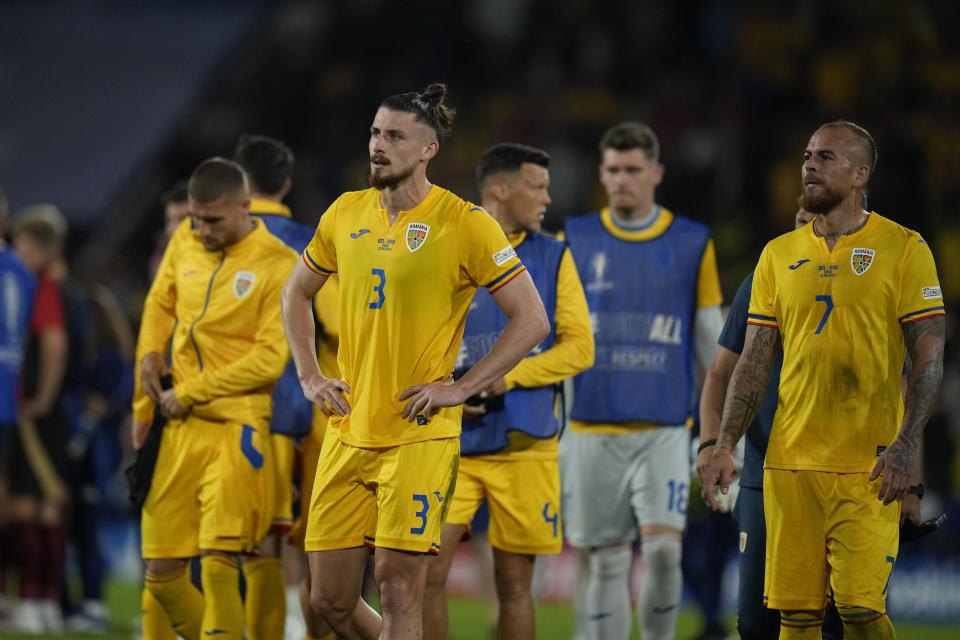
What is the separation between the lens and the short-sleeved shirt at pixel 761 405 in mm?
6066

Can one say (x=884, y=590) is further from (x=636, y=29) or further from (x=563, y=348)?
(x=636, y=29)

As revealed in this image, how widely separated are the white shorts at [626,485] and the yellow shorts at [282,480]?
1765 mm

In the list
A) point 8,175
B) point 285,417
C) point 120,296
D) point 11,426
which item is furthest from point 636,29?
point 285,417

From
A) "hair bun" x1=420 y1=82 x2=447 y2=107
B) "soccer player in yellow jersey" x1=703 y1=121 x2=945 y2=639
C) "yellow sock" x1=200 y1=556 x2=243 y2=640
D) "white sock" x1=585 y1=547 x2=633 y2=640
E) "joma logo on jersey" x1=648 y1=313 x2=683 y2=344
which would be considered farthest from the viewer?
"joma logo on jersey" x1=648 y1=313 x2=683 y2=344

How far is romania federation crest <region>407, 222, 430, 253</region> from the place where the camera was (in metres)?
5.68

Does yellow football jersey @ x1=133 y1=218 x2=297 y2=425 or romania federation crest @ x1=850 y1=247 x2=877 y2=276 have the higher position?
romania federation crest @ x1=850 y1=247 x2=877 y2=276

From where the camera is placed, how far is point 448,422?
226 inches

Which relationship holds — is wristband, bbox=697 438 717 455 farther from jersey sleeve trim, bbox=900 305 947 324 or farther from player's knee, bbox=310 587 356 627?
player's knee, bbox=310 587 356 627

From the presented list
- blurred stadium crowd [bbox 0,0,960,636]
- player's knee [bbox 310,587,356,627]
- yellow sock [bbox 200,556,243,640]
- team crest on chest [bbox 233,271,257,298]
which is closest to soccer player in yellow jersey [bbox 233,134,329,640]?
yellow sock [bbox 200,556,243,640]

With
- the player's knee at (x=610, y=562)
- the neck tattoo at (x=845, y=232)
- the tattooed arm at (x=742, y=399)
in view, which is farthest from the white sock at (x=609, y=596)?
the neck tattoo at (x=845, y=232)

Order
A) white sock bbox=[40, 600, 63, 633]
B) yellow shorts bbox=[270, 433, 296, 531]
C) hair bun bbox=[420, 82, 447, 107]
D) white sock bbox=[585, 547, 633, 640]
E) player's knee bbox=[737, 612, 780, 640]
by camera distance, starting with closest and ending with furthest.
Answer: hair bun bbox=[420, 82, 447, 107]
player's knee bbox=[737, 612, 780, 640]
yellow shorts bbox=[270, 433, 296, 531]
white sock bbox=[585, 547, 633, 640]
white sock bbox=[40, 600, 63, 633]

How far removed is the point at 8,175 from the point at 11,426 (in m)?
11.7

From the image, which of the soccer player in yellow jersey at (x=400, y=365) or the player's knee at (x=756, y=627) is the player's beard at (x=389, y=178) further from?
the player's knee at (x=756, y=627)

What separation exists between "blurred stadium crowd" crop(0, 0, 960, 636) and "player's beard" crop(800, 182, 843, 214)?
27.7ft
